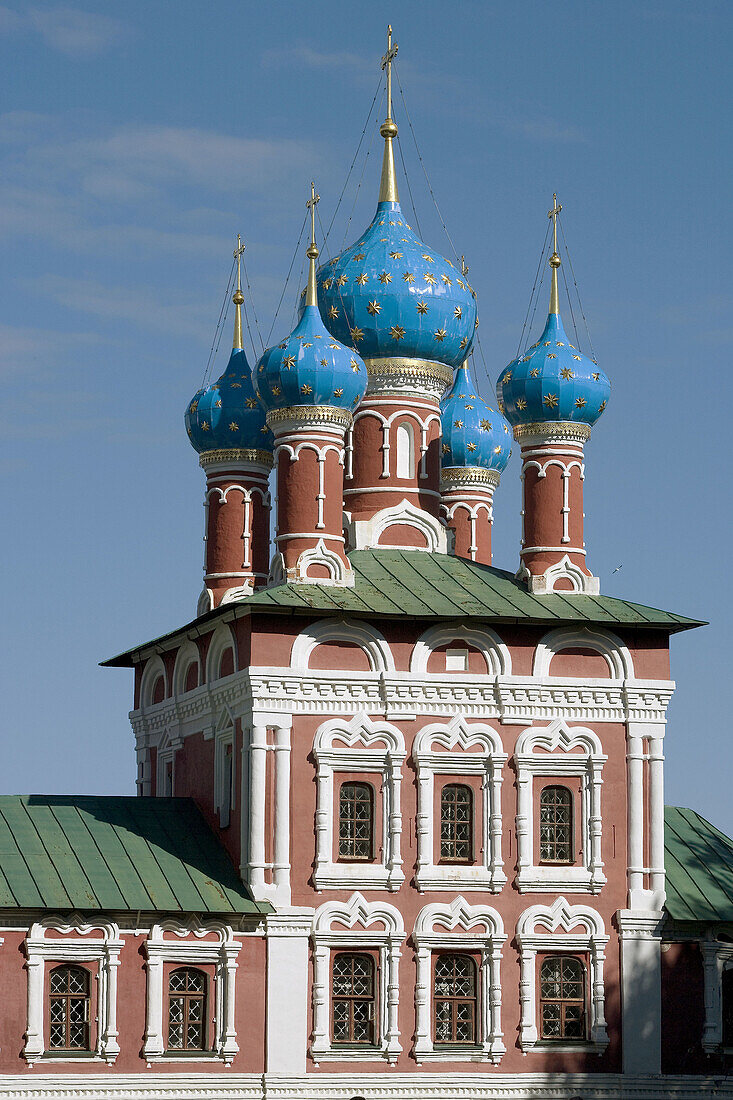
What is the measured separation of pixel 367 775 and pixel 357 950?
2.08 metres

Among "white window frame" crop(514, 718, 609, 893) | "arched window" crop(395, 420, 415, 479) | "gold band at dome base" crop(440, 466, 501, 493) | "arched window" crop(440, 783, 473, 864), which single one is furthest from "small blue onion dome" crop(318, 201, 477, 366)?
"arched window" crop(440, 783, 473, 864)

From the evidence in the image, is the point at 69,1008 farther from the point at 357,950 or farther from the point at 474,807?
the point at 474,807

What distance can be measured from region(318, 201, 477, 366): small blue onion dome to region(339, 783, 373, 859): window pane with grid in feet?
22.2

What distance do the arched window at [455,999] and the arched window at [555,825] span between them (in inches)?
66.3

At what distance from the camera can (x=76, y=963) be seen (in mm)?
25969

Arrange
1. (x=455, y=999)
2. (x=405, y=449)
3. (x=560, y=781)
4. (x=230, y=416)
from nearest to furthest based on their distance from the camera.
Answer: (x=455, y=999)
(x=560, y=781)
(x=405, y=449)
(x=230, y=416)

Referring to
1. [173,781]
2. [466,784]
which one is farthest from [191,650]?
[466,784]

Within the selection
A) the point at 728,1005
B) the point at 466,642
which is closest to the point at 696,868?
the point at 728,1005

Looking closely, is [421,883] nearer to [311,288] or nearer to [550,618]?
[550,618]

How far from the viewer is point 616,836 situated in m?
28.2

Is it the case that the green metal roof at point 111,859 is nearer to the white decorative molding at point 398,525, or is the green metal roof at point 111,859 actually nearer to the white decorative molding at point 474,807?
the white decorative molding at point 474,807

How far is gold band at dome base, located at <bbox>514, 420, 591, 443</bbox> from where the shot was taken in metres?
29.8

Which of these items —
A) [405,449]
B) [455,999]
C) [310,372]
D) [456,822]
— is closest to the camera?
[455,999]

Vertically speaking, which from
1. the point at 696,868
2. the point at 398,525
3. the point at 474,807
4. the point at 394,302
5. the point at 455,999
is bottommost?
the point at 455,999
